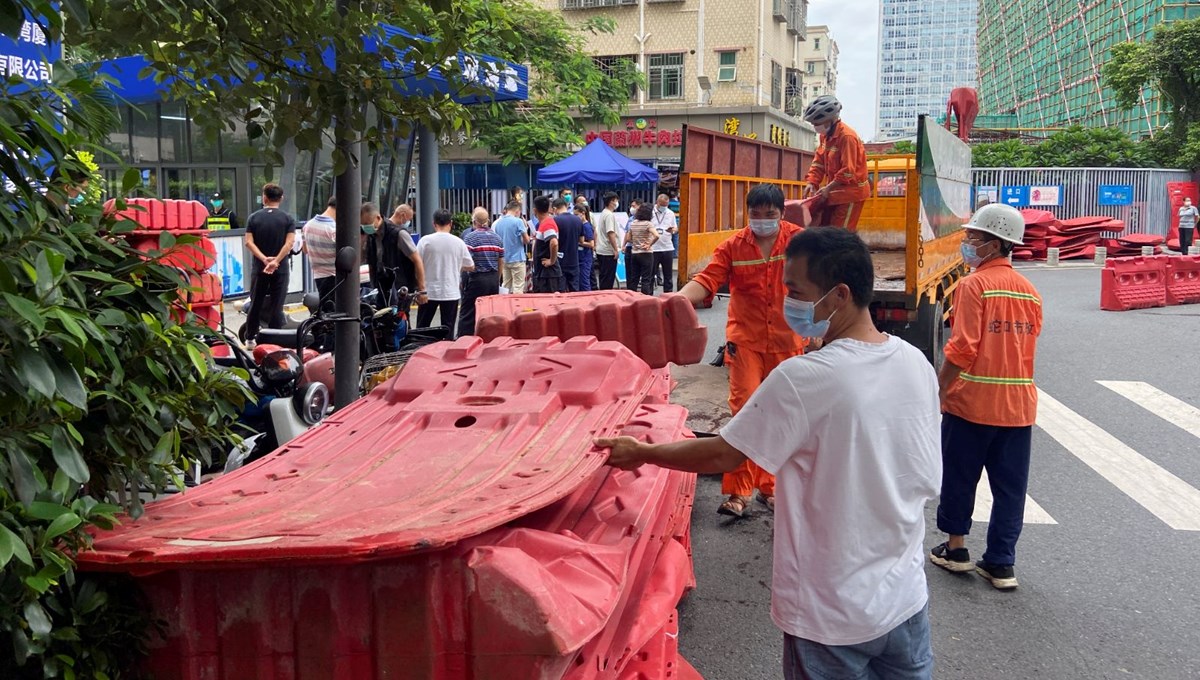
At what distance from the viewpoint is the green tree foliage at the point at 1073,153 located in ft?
107

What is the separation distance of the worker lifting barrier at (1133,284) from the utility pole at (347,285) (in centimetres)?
1350

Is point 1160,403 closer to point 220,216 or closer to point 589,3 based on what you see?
point 220,216

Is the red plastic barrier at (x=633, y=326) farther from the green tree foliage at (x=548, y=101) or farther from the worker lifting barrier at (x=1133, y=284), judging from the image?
the green tree foliage at (x=548, y=101)

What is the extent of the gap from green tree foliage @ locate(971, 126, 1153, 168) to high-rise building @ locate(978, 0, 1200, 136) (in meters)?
4.90

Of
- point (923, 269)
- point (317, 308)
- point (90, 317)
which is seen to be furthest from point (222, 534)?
point (923, 269)

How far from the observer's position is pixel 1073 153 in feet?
108

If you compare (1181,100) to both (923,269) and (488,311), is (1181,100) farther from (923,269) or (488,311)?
(488,311)

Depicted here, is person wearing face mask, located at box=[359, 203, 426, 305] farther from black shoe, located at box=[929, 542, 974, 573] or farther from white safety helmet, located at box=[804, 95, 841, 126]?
black shoe, located at box=[929, 542, 974, 573]

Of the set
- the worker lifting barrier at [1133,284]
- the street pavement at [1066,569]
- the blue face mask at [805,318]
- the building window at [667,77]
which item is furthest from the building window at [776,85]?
the blue face mask at [805,318]

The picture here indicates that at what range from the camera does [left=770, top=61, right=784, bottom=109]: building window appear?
35500 mm

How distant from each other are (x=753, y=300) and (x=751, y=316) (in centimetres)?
10

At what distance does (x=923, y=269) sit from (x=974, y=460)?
4.69m

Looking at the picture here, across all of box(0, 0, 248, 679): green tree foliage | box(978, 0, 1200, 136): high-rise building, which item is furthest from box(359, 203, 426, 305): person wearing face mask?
box(978, 0, 1200, 136): high-rise building

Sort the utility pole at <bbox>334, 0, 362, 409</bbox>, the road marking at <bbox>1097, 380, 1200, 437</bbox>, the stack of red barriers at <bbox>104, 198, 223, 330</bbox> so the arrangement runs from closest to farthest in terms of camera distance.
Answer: the stack of red barriers at <bbox>104, 198, 223, 330</bbox> < the utility pole at <bbox>334, 0, 362, 409</bbox> < the road marking at <bbox>1097, 380, 1200, 437</bbox>
